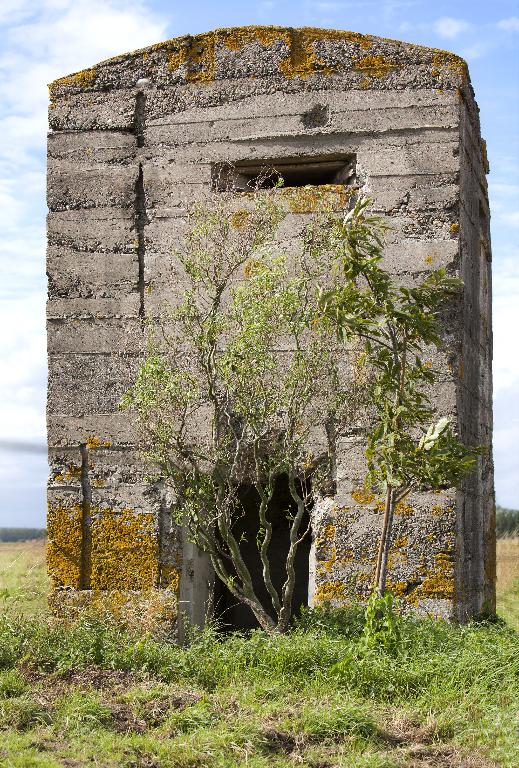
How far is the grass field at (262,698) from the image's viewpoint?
524 centimetres

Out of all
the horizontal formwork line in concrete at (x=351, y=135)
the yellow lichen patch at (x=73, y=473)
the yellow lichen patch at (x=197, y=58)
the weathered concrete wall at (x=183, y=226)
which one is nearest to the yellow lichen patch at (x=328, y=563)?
the weathered concrete wall at (x=183, y=226)

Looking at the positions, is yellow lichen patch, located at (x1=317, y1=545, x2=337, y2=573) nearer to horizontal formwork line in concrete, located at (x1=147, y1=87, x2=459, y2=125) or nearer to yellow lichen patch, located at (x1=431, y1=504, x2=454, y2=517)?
yellow lichen patch, located at (x1=431, y1=504, x2=454, y2=517)

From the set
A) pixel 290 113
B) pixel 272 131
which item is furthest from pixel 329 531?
pixel 290 113

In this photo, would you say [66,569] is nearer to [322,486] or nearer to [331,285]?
[322,486]

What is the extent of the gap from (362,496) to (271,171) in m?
2.86

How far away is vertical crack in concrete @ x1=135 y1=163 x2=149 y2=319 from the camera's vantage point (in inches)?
329

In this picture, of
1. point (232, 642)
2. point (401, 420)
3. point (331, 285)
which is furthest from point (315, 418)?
point (232, 642)

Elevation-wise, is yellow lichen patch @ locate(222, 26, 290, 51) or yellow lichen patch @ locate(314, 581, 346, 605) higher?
yellow lichen patch @ locate(222, 26, 290, 51)

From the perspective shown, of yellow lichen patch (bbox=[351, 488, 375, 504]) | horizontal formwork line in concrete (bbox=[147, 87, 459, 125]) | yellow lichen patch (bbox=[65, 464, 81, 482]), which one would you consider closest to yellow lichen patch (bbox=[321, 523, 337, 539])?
yellow lichen patch (bbox=[351, 488, 375, 504])

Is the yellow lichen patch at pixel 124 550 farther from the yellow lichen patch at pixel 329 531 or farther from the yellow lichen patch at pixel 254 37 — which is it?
the yellow lichen patch at pixel 254 37

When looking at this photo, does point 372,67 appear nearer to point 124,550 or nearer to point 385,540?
point 385,540

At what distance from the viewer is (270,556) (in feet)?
33.3

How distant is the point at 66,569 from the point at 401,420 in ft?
10.4

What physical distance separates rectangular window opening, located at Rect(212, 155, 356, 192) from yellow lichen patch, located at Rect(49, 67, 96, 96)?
4.79ft
